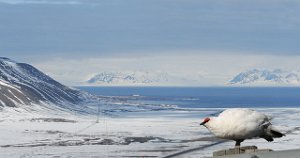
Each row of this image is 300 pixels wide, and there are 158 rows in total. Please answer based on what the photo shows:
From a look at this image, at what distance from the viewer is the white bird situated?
11.5 m

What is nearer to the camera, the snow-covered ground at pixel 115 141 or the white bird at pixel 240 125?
the white bird at pixel 240 125

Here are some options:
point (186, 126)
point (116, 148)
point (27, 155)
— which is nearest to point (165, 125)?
point (186, 126)

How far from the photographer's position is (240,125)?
11500 mm

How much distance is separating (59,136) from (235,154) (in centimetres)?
12341

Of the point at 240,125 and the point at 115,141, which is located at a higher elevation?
the point at 240,125

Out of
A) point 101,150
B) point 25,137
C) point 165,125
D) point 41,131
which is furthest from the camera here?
point 165,125

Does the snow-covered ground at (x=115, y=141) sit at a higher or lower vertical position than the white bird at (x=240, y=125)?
lower

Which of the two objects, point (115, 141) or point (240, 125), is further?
point (115, 141)

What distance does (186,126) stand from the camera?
154375 mm

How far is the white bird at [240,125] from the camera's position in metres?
11.5

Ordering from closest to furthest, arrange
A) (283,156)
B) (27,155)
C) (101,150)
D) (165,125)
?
(283,156), (27,155), (101,150), (165,125)

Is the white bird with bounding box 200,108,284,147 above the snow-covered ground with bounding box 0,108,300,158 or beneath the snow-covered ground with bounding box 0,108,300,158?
above

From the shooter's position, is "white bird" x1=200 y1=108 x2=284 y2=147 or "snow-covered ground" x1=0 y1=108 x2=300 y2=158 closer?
"white bird" x1=200 y1=108 x2=284 y2=147

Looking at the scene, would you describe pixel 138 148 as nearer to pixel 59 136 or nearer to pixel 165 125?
pixel 59 136
